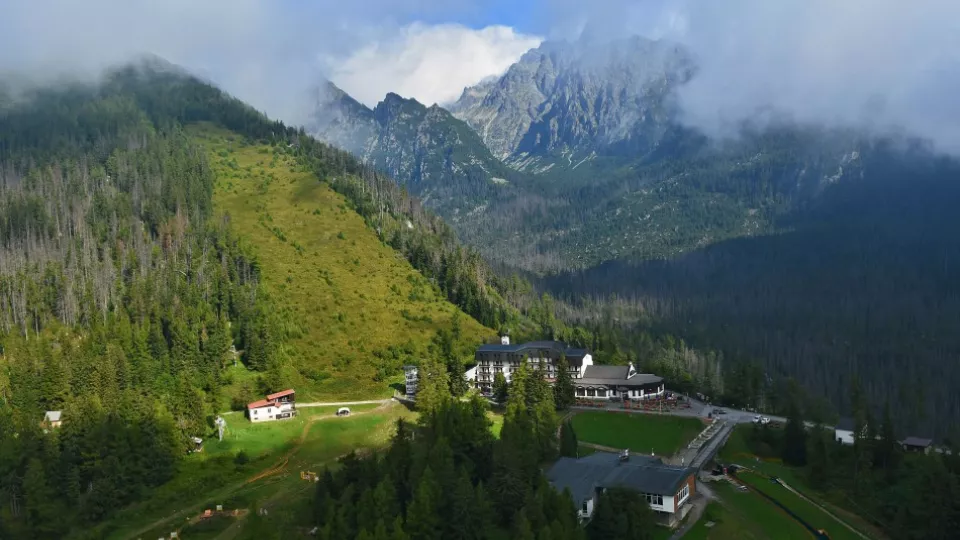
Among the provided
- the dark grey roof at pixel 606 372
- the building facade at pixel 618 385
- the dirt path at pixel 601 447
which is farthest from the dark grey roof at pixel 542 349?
the dirt path at pixel 601 447

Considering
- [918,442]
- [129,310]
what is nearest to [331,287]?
[129,310]

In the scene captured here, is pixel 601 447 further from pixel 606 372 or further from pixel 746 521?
pixel 606 372

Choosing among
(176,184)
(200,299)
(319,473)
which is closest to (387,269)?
(200,299)

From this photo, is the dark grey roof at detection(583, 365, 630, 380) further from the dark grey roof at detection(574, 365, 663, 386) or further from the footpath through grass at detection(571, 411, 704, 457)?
the footpath through grass at detection(571, 411, 704, 457)

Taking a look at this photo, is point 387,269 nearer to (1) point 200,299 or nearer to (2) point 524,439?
(1) point 200,299

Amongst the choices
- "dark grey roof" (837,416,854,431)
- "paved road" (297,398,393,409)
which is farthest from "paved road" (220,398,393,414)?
"dark grey roof" (837,416,854,431)

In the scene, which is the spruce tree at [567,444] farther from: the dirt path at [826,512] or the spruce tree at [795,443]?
the spruce tree at [795,443]
